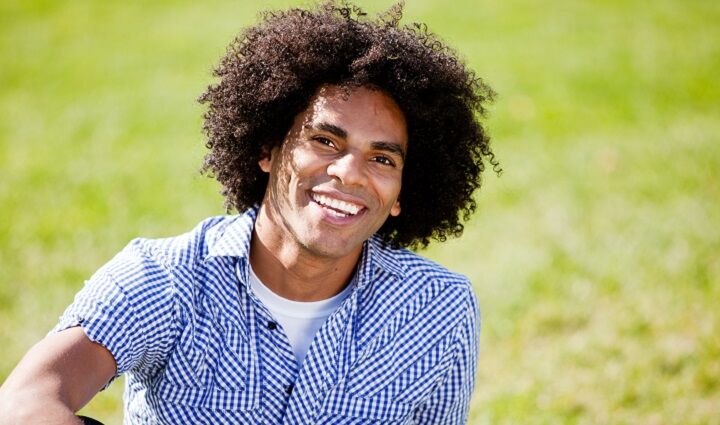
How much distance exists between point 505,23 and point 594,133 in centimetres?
386

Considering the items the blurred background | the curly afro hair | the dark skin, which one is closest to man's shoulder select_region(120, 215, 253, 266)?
the dark skin

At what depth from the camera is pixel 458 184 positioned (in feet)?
12.2

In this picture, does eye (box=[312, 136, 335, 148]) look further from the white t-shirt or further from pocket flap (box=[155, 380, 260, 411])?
pocket flap (box=[155, 380, 260, 411])

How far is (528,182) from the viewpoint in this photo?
7516mm

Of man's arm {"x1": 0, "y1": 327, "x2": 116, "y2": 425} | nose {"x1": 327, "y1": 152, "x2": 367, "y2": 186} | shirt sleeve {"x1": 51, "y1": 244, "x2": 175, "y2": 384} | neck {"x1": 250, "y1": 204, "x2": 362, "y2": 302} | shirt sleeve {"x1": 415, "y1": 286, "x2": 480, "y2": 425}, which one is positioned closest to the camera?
man's arm {"x1": 0, "y1": 327, "x2": 116, "y2": 425}

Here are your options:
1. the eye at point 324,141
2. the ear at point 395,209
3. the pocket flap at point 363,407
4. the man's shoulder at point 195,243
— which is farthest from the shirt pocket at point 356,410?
the eye at point 324,141

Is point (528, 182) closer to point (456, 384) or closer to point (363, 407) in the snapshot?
point (456, 384)

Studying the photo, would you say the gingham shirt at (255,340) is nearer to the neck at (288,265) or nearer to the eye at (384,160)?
the neck at (288,265)

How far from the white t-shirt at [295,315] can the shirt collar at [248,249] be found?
0.15m

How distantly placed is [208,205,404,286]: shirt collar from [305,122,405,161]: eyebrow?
0.42 meters

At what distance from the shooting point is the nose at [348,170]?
10.1 feet

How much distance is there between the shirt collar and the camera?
3.13m

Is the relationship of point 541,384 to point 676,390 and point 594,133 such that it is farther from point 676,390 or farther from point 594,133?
point 594,133

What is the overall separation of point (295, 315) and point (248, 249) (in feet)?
1.06
